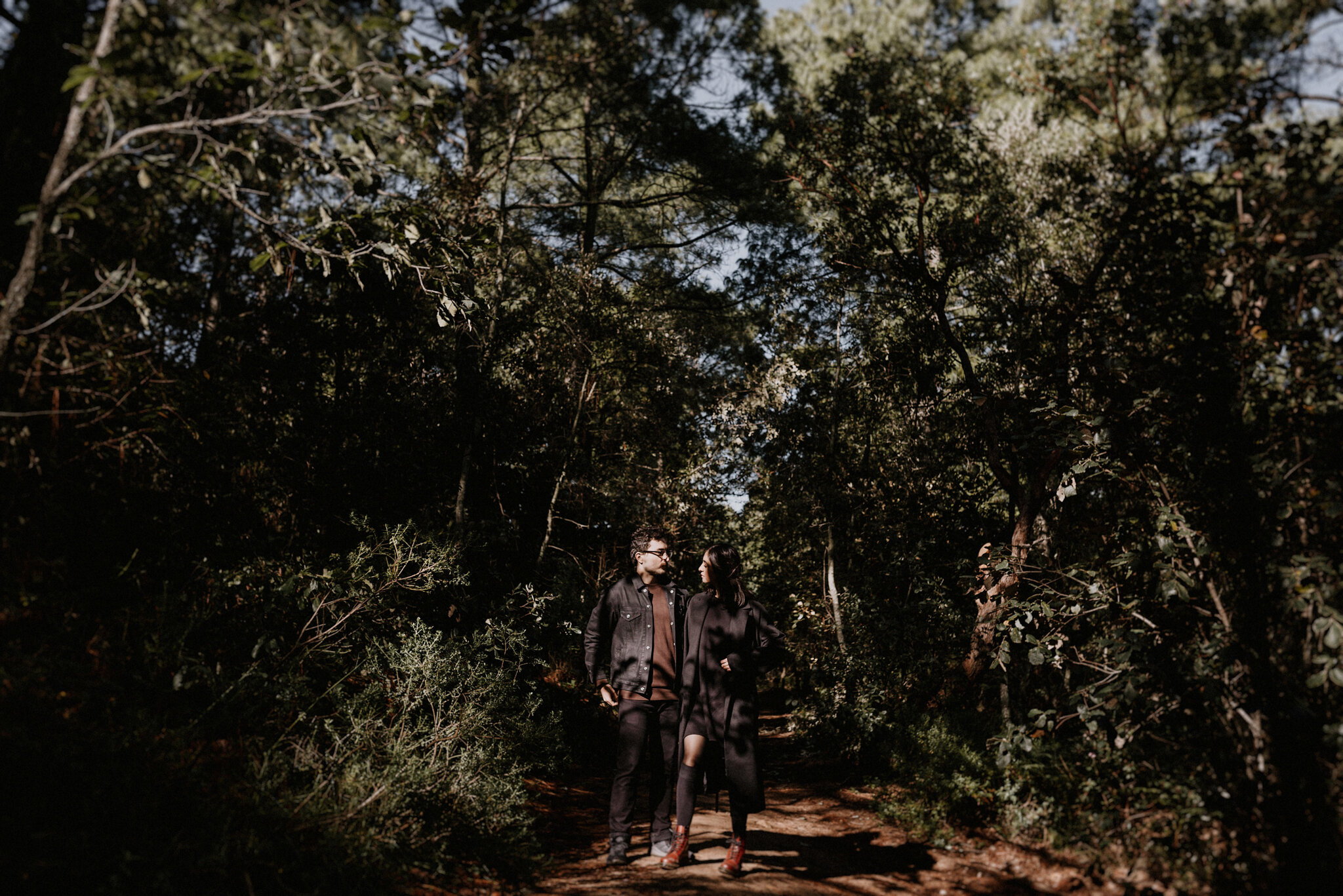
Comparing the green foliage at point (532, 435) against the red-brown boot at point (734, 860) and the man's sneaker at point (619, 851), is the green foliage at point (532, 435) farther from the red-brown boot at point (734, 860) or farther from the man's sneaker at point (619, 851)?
the red-brown boot at point (734, 860)

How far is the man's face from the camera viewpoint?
16.1 feet

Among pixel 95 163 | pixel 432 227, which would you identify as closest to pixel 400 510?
pixel 432 227

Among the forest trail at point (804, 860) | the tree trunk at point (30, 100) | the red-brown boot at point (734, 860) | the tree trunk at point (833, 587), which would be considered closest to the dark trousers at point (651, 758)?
the forest trail at point (804, 860)

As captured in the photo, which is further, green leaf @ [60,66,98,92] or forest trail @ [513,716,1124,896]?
forest trail @ [513,716,1124,896]

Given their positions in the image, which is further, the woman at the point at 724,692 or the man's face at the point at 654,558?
the man's face at the point at 654,558

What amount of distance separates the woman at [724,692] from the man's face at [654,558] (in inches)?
11.1

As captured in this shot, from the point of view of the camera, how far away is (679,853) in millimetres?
4449

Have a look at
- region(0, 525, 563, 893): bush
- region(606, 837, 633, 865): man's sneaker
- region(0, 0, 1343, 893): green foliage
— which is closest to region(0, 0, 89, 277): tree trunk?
region(0, 0, 1343, 893): green foliage

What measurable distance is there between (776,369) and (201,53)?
8.51 m

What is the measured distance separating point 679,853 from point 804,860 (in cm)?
108

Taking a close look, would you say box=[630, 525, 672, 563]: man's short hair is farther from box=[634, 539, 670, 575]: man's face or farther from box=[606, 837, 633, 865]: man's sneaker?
box=[606, 837, 633, 865]: man's sneaker

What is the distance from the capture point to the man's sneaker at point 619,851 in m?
4.48

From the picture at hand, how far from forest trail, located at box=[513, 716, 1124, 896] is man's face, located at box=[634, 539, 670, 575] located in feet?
5.99

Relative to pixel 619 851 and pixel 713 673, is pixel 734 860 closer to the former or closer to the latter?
pixel 619 851
